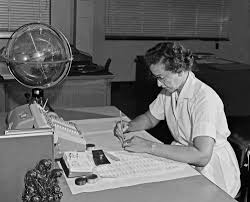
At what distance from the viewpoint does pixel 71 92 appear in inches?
125

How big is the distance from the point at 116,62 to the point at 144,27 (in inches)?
27.6

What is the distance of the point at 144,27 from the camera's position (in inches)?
244

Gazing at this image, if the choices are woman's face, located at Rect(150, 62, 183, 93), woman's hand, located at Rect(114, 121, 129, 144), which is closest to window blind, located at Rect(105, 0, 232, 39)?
woman's hand, located at Rect(114, 121, 129, 144)

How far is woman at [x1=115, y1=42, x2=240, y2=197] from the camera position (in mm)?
1641

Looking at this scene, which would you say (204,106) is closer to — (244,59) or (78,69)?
(78,69)

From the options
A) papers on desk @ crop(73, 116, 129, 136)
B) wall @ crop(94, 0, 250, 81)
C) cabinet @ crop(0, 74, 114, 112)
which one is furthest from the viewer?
wall @ crop(94, 0, 250, 81)

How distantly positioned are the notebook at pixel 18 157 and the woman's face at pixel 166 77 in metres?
0.71

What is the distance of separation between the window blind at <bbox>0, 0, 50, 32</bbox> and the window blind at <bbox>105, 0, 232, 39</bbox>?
→ 103 cm

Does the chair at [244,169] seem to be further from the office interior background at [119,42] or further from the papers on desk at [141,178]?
the office interior background at [119,42]

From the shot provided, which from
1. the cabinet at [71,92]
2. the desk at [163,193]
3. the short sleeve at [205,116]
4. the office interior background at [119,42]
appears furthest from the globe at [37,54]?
the office interior background at [119,42]

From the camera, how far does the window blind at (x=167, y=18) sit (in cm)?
599

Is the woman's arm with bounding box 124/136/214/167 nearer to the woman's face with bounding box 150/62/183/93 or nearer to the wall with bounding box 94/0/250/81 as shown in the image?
the woman's face with bounding box 150/62/183/93

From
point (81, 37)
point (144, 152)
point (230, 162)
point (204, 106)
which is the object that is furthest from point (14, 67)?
point (81, 37)

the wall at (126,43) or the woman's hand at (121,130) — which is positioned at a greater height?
the wall at (126,43)
